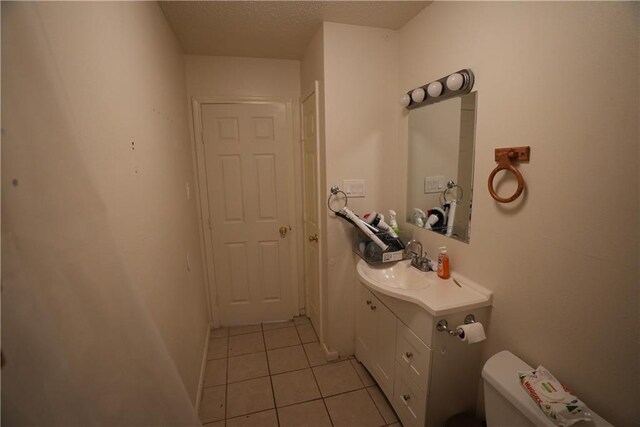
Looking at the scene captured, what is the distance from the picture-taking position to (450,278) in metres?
1.57

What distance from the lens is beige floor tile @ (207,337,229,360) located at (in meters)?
2.30

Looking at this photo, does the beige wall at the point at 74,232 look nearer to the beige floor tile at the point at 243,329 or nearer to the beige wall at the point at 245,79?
the beige wall at the point at 245,79

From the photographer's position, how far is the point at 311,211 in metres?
2.44

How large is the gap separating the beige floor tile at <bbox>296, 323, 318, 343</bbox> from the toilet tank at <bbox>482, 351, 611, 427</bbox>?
5.13ft

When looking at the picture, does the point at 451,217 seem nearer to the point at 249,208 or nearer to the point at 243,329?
the point at 249,208

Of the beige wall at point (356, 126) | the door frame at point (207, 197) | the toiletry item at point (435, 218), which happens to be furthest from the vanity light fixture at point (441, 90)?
the door frame at point (207, 197)

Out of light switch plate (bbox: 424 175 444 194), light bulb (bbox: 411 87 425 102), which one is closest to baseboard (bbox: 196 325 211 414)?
light switch plate (bbox: 424 175 444 194)

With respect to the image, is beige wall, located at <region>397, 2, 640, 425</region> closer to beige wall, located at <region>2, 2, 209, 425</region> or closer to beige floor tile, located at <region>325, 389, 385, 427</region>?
beige floor tile, located at <region>325, 389, 385, 427</region>

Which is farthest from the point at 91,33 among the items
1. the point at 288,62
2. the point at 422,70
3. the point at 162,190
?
the point at 288,62

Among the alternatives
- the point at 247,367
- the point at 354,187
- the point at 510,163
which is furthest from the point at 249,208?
the point at 510,163

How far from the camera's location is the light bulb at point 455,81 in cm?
137

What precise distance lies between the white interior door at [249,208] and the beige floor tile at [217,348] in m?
0.23

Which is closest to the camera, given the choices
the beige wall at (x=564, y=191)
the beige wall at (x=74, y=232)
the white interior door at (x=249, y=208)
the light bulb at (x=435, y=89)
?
the beige wall at (x=74, y=232)

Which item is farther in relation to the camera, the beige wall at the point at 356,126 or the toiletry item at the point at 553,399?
the beige wall at the point at 356,126
